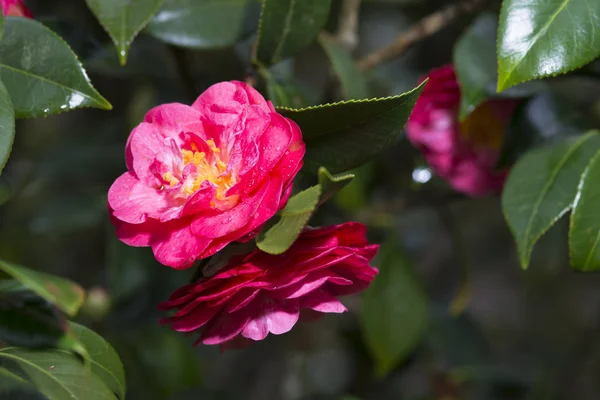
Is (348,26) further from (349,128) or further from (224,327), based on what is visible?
(224,327)

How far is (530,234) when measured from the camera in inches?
27.9

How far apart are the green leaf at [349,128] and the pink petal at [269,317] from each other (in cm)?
13

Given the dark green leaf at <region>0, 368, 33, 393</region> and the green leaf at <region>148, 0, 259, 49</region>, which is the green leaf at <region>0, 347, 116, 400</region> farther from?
the green leaf at <region>148, 0, 259, 49</region>

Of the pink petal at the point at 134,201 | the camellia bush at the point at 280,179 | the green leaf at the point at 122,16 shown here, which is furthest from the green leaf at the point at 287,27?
the pink petal at the point at 134,201

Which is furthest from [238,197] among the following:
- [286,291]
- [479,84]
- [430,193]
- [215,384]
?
[215,384]

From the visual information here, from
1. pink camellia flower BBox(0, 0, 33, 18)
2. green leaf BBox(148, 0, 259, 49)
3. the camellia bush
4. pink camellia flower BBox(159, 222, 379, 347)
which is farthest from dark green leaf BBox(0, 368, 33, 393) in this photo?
green leaf BBox(148, 0, 259, 49)

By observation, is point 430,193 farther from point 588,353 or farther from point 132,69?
point 588,353

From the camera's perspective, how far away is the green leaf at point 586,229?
668 mm

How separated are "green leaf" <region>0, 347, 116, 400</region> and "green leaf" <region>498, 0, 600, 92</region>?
0.42m

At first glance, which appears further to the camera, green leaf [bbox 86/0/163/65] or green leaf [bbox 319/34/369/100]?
green leaf [bbox 319/34/369/100]

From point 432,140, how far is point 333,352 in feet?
3.36

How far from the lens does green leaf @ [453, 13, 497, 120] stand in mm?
823

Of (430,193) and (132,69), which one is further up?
(132,69)

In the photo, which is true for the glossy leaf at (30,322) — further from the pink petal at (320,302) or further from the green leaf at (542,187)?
the green leaf at (542,187)
